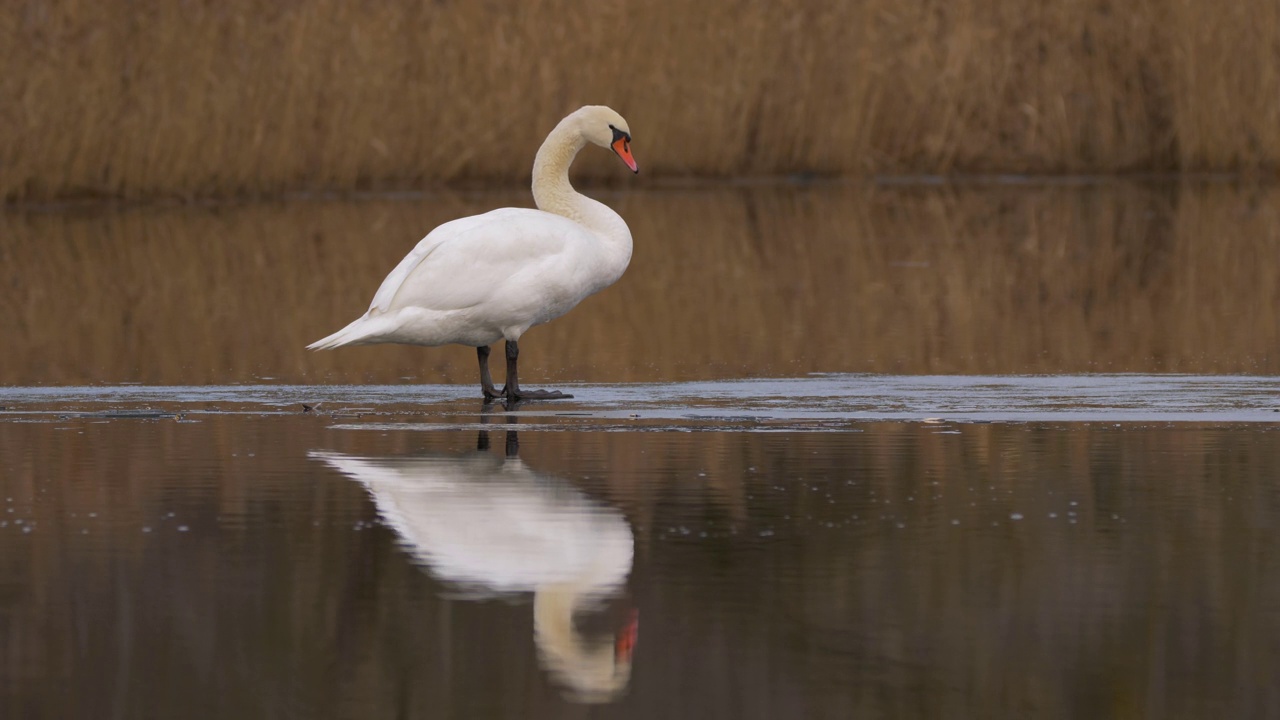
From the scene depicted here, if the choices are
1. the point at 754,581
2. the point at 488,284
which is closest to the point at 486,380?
the point at 488,284

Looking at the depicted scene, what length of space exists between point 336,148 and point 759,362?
1031cm

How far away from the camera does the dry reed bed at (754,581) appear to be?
3.84m

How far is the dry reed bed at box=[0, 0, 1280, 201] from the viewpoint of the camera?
57.3 feet

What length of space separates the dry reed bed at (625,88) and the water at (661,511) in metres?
6.27

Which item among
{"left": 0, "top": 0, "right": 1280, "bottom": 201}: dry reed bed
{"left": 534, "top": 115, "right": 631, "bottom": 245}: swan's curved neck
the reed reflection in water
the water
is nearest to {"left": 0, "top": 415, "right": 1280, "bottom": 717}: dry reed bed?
the water

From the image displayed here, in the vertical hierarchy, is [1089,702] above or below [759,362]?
below

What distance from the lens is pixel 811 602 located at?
4.36 meters

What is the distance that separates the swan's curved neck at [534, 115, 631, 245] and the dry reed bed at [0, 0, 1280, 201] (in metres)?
8.64

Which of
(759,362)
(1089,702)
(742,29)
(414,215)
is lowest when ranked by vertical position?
(1089,702)

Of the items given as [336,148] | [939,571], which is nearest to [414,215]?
[336,148]

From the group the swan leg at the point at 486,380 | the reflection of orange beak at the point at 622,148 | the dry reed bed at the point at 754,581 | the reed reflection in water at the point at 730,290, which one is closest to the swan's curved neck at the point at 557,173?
the reflection of orange beak at the point at 622,148

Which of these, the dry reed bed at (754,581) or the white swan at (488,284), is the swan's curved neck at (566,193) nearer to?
the white swan at (488,284)

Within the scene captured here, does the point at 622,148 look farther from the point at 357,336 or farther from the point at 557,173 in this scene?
the point at 357,336

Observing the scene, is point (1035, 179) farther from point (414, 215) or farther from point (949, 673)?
point (949, 673)
